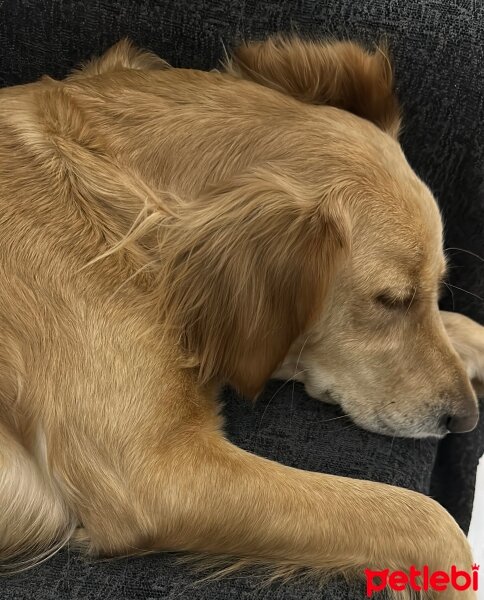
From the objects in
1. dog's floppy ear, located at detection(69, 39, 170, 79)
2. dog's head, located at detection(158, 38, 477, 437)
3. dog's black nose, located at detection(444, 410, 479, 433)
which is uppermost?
dog's floppy ear, located at detection(69, 39, 170, 79)

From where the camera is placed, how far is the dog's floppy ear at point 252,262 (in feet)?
3.75

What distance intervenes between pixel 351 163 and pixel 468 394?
58 centimetres

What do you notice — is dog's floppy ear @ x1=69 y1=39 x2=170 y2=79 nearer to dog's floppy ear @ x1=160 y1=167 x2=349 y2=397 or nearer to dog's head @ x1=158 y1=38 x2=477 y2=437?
dog's head @ x1=158 y1=38 x2=477 y2=437

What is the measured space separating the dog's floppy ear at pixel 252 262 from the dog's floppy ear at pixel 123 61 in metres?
0.44

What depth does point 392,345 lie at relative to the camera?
131 centimetres

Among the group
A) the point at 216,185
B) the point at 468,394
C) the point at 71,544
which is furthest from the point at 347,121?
the point at 71,544

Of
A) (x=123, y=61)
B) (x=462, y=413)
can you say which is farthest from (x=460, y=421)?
(x=123, y=61)

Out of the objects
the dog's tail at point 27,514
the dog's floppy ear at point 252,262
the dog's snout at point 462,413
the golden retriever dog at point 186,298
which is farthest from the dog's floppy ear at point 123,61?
the dog's snout at point 462,413

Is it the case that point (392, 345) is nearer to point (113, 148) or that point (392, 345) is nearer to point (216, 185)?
point (216, 185)

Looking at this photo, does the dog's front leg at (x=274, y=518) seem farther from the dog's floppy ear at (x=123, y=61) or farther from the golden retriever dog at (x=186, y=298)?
the dog's floppy ear at (x=123, y=61)

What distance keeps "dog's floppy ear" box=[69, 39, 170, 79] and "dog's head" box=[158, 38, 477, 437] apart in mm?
241

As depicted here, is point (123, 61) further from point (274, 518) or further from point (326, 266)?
point (274, 518)

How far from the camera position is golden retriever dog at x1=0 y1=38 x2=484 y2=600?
1.13m

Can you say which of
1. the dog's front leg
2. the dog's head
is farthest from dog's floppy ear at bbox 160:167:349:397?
the dog's front leg
